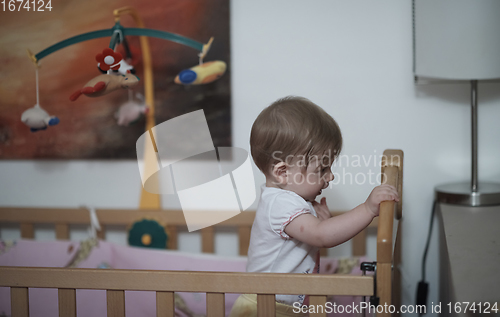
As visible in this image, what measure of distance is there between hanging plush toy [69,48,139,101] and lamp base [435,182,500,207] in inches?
30.1

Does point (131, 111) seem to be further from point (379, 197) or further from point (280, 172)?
point (379, 197)

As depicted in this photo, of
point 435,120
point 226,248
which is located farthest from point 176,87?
point 435,120

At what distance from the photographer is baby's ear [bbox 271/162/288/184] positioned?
0.76 metres

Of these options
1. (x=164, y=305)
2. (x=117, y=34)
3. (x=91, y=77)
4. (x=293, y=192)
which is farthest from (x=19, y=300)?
(x=91, y=77)

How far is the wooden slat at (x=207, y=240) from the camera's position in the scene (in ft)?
4.11

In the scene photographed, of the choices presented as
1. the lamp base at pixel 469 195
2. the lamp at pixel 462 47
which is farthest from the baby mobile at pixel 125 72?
the lamp base at pixel 469 195

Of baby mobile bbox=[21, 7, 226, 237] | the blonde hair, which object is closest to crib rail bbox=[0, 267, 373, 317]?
the blonde hair

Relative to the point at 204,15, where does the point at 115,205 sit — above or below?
below

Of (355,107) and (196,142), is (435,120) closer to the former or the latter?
(355,107)

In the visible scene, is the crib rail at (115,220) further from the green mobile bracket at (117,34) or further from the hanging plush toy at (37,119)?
the green mobile bracket at (117,34)

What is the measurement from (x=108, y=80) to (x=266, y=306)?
466 millimetres

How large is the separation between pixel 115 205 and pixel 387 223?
93cm

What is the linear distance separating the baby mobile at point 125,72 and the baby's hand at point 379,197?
46cm

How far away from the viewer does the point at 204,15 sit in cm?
118
